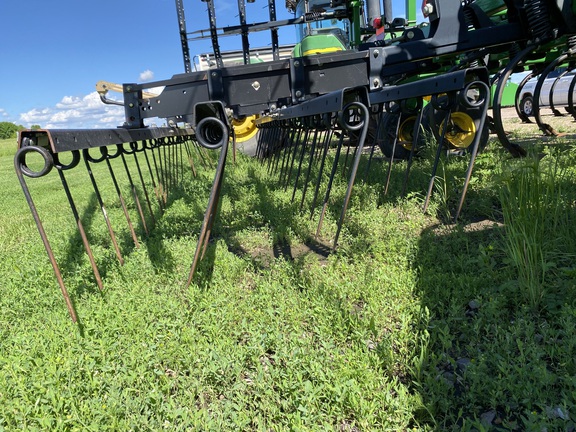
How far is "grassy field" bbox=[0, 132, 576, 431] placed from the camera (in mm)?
1250

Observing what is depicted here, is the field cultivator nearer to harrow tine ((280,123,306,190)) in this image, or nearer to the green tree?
Result: harrow tine ((280,123,306,190))

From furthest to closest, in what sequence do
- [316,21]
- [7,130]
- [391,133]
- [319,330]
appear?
[7,130] < [316,21] < [391,133] < [319,330]

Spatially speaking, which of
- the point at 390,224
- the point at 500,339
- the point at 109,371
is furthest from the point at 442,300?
the point at 109,371

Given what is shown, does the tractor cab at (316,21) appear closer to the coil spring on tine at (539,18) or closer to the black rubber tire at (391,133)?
the black rubber tire at (391,133)

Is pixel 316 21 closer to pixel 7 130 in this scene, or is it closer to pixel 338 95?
pixel 338 95

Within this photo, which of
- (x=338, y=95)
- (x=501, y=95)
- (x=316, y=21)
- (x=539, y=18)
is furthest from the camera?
(x=316, y=21)

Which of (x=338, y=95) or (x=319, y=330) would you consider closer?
(x=319, y=330)

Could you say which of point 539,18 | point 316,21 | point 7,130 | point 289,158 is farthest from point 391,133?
point 7,130

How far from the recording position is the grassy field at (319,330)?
1.25 meters

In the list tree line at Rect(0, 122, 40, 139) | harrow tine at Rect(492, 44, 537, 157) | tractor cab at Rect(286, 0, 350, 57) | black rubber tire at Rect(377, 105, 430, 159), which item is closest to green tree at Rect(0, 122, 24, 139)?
tree line at Rect(0, 122, 40, 139)

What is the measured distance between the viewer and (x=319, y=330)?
163 centimetres

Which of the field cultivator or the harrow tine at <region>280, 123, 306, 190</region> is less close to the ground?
the field cultivator

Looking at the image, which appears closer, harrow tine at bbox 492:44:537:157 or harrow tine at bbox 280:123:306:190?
harrow tine at bbox 492:44:537:157

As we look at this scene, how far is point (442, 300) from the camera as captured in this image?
1.77m
